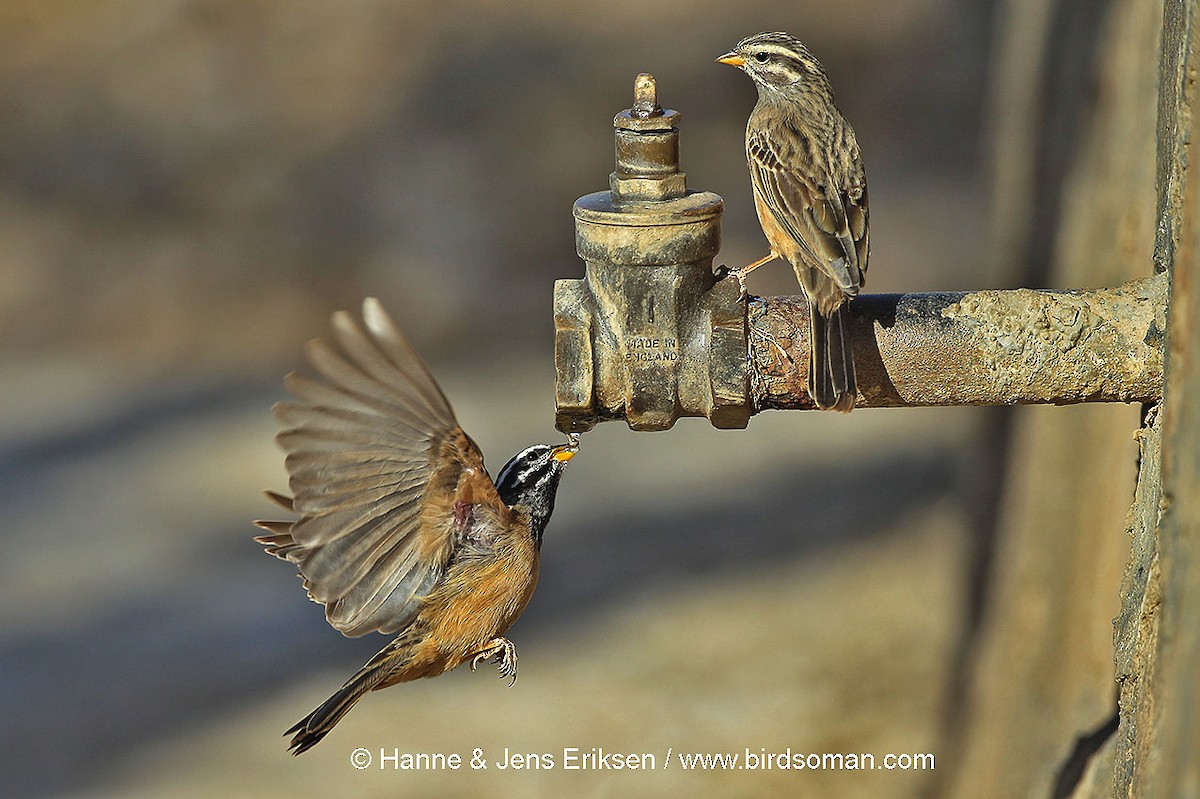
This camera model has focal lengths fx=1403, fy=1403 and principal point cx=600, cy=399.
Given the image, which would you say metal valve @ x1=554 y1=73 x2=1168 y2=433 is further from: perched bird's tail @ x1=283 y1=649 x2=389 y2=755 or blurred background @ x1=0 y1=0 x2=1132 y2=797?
blurred background @ x1=0 y1=0 x2=1132 y2=797

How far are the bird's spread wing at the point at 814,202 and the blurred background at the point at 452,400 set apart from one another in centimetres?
232

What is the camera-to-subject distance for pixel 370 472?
8.98ft

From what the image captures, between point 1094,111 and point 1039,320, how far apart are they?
163 cm

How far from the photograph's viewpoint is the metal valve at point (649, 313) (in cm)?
Answer: 256

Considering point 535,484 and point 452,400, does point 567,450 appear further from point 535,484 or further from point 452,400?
point 452,400

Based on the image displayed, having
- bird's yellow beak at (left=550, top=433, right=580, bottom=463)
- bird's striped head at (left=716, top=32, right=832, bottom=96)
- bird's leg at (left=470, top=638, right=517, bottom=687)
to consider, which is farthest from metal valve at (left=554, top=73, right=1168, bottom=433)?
bird's striped head at (left=716, top=32, right=832, bottom=96)

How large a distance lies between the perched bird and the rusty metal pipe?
0.07 metres

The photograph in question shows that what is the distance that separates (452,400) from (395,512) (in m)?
3.71

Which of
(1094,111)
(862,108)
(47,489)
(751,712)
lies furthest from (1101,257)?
(47,489)

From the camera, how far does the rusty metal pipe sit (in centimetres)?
245

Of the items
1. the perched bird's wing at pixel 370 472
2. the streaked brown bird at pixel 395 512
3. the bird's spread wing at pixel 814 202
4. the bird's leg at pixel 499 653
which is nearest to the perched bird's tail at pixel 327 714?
the streaked brown bird at pixel 395 512

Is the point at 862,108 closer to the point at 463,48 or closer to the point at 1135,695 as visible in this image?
the point at 463,48

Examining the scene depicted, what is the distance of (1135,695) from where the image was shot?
7.44ft

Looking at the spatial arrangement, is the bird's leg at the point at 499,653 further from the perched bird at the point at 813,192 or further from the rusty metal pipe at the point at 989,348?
the perched bird at the point at 813,192
